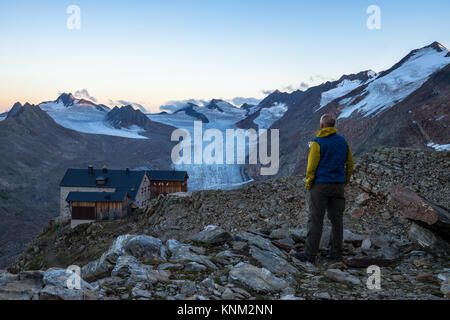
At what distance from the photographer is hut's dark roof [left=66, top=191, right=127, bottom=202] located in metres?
33.2

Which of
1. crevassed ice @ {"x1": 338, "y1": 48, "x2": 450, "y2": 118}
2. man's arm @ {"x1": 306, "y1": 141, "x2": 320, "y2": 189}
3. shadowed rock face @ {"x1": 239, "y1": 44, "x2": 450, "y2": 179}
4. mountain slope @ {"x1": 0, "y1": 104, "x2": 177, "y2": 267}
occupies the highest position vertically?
crevassed ice @ {"x1": 338, "y1": 48, "x2": 450, "y2": 118}

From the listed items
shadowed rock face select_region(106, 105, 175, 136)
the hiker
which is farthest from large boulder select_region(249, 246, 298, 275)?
shadowed rock face select_region(106, 105, 175, 136)

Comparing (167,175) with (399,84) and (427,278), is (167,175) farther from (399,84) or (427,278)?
(399,84)

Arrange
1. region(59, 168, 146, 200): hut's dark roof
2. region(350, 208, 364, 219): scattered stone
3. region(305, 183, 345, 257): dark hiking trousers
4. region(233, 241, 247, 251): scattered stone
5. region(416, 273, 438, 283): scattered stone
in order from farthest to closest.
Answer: region(59, 168, 146, 200): hut's dark roof
region(350, 208, 364, 219): scattered stone
region(233, 241, 247, 251): scattered stone
region(305, 183, 345, 257): dark hiking trousers
region(416, 273, 438, 283): scattered stone

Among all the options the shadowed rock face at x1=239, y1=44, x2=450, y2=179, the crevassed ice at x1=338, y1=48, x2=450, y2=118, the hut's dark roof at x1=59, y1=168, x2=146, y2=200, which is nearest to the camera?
the shadowed rock face at x1=239, y1=44, x2=450, y2=179

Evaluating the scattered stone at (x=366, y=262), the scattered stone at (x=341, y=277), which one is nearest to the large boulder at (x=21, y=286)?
the scattered stone at (x=341, y=277)

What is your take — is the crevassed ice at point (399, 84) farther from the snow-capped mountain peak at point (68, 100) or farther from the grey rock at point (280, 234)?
the snow-capped mountain peak at point (68, 100)

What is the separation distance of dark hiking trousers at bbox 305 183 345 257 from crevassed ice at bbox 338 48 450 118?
148ft

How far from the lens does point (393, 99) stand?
47219 millimetres

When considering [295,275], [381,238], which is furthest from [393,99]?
[295,275]

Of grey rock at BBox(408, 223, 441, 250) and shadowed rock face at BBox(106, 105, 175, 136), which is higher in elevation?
shadowed rock face at BBox(106, 105, 175, 136)

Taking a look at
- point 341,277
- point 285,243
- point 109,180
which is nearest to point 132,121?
point 109,180

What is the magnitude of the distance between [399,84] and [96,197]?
1966 inches

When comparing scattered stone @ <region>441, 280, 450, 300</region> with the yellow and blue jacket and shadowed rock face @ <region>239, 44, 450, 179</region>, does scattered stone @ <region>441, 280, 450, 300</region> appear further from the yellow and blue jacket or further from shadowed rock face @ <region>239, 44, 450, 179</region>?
shadowed rock face @ <region>239, 44, 450, 179</region>
